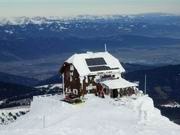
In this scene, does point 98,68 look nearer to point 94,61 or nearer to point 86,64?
point 94,61

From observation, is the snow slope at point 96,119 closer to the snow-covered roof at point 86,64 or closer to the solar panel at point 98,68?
the snow-covered roof at point 86,64

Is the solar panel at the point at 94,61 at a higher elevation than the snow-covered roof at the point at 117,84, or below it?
higher

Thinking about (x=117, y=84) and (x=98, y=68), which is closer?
(x=117, y=84)

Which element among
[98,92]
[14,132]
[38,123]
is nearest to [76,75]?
[98,92]

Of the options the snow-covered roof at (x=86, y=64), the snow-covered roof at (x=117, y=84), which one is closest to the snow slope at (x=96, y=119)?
the snow-covered roof at (x=117, y=84)

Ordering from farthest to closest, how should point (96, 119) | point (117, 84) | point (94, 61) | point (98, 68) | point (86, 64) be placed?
point (94, 61) → point (86, 64) → point (98, 68) → point (117, 84) → point (96, 119)

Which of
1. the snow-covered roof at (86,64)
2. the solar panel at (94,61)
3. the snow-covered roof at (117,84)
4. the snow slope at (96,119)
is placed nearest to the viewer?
the snow slope at (96,119)

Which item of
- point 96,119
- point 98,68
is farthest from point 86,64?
point 96,119

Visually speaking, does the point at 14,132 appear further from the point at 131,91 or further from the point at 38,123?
the point at 131,91
